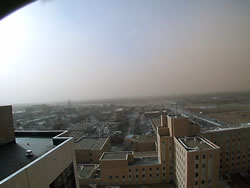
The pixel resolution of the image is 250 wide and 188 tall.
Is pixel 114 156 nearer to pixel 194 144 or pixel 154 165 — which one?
pixel 154 165

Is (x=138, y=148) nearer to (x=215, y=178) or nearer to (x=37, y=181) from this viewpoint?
(x=215, y=178)

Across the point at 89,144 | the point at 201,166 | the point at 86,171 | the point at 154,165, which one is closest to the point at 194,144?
the point at 201,166

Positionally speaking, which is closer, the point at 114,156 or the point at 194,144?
the point at 194,144

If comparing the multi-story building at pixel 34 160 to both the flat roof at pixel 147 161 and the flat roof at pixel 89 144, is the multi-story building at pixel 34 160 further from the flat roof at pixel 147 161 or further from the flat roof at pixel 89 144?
the flat roof at pixel 89 144

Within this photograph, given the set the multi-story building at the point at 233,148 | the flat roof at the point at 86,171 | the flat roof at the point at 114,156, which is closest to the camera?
the flat roof at the point at 86,171

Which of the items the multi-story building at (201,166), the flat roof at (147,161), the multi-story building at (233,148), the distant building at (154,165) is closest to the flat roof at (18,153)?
the multi-story building at (201,166)

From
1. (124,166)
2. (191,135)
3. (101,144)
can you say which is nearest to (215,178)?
(191,135)
